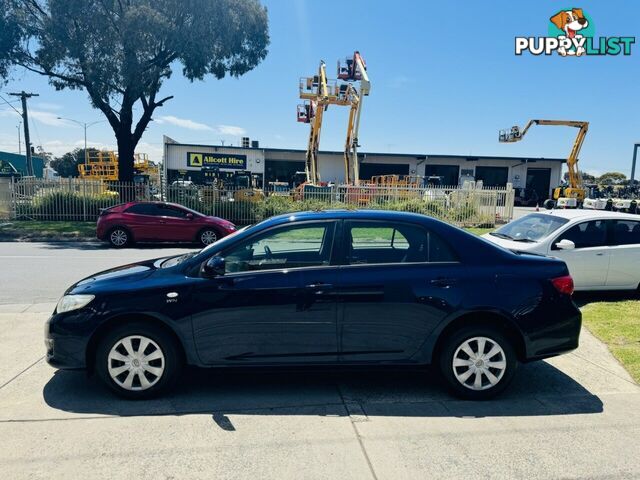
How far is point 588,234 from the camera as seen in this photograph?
714 centimetres

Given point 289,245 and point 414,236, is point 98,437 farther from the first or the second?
point 414,236

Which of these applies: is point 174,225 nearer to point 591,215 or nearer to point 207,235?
point 207,235

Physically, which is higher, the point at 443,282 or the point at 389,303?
the point at 443,282

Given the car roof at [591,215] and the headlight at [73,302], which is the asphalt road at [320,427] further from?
the car roof at [591,215]

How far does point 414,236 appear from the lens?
13.3 ft

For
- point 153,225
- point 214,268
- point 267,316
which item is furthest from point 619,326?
point 153,225

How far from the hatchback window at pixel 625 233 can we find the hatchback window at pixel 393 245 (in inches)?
185

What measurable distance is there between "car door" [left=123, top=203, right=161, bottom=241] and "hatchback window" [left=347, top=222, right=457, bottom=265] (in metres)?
11.4

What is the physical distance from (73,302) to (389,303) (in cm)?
259

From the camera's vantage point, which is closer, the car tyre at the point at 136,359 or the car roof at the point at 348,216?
the car tyre at the point at 136,359

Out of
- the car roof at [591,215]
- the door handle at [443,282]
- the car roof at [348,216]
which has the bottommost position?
the door handle at [443,282]

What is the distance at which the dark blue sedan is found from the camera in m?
3.73

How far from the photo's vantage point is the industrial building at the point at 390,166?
44.6 meters

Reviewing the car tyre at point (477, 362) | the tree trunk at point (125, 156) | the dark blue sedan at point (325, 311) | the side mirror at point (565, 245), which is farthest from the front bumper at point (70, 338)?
the tree trunk at point (125, 156)
